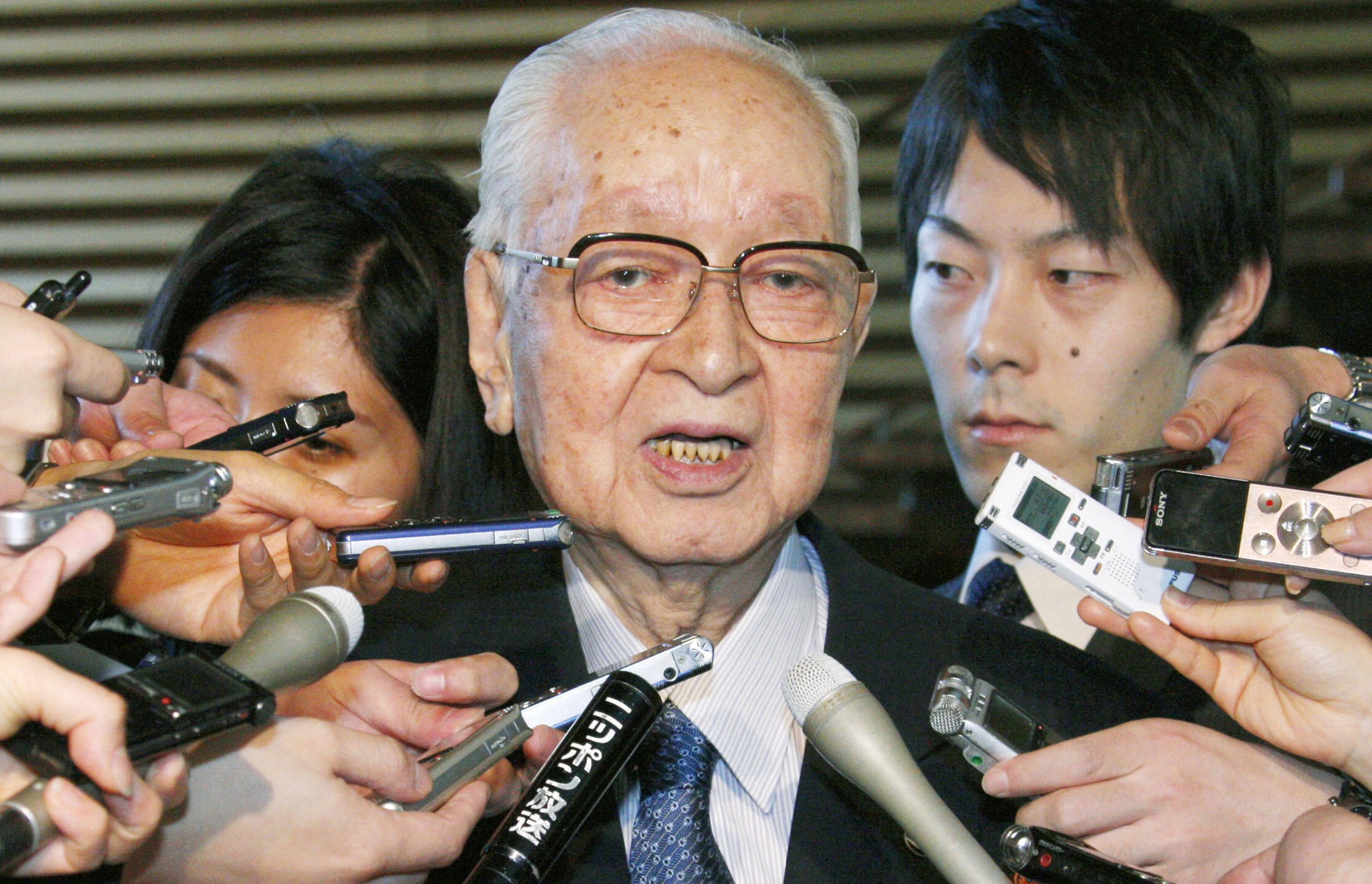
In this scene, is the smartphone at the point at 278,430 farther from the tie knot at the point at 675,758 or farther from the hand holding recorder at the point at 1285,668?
the hand holding recorder at the point at 1285,668

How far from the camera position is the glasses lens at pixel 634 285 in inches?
73.5

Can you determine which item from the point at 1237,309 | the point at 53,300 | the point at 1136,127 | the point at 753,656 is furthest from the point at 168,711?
the point at 1237,309

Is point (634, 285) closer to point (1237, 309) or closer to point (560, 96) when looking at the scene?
point (560, 96)

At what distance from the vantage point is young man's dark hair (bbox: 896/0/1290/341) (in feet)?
8.11

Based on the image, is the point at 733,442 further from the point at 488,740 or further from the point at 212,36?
the point at 212,36

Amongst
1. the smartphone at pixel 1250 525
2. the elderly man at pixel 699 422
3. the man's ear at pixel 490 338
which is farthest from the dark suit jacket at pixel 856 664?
the smartphone at pixel 1250 525

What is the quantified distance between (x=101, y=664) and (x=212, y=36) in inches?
173

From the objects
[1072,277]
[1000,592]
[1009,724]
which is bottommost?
[1000,592]

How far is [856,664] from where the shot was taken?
1.98 metres

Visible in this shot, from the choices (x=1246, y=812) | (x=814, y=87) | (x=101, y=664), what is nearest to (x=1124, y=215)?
(x=814, y=87)

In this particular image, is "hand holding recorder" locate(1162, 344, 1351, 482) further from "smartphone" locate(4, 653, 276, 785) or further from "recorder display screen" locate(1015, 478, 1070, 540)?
"smartphone" locate(4, 653, 276, 785)

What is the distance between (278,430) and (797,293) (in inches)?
29.2

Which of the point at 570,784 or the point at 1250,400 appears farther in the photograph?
the point at 1250,400

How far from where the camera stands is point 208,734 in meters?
1.13
